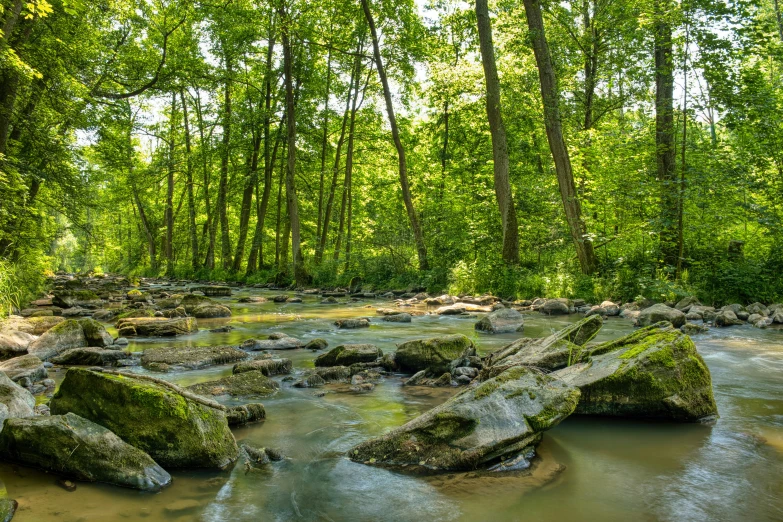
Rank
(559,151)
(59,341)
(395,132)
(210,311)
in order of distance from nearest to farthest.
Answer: (59,341)
(210,311)
(559,151)
(395,132)

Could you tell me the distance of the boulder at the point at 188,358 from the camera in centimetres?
681

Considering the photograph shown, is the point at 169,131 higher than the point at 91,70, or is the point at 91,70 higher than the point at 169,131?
the point at 169,131

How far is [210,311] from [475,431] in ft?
36.2

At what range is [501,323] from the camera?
996cm

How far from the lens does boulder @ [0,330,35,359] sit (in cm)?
730

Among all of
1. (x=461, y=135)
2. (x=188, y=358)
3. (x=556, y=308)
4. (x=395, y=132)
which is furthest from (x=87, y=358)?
(x=461, y=135)

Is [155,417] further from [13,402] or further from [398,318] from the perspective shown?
[398,318]

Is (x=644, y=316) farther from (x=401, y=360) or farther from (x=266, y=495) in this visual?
(x=266, y=495)

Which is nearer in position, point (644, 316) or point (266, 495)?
point (266, 495)

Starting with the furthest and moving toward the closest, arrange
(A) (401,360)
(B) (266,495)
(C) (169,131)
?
(C) (169,131)
(A) (401,360)
(B) (266,495)

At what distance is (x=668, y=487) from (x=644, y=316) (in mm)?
6909

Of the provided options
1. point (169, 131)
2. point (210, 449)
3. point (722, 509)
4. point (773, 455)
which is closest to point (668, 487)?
point (722, 509)

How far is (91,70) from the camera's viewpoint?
15336 mm

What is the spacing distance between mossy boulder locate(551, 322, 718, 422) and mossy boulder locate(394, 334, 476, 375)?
6.20 ft
